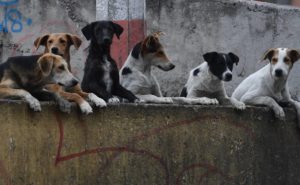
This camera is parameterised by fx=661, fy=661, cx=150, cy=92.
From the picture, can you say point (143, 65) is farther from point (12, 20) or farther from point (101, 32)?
point (12, 20)

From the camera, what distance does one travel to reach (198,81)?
330 inches

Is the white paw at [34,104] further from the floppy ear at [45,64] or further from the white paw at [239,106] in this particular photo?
the white paw at [239,106]

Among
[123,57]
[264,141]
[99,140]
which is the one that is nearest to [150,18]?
[123,57]

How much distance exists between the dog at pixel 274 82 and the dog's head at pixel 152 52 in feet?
3.60

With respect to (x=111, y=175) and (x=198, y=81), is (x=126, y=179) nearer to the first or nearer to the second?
(x=111, y=175)

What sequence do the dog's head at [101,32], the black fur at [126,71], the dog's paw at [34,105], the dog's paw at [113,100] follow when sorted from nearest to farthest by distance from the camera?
the dog's paw at [34,105], the dog's paw at [113,100], the dog's head at [101,32], the black fur at [126,71]

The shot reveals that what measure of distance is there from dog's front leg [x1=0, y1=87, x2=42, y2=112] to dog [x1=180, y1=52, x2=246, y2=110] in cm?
258

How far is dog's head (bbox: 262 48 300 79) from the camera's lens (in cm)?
808

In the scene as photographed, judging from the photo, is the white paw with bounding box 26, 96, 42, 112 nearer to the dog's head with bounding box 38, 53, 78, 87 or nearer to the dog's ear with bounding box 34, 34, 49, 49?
the dog's head with bounding box 38, 53, 78, 87

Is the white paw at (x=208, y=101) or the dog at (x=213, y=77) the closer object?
the white paw at (x=208, y=101)

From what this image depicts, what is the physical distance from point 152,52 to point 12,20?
3.47 m

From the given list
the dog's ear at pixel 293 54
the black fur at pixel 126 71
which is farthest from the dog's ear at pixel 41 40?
the dog's ear at pixel 293 54

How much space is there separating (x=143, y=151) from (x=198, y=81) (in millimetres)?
1807

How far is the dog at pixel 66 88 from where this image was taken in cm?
662
